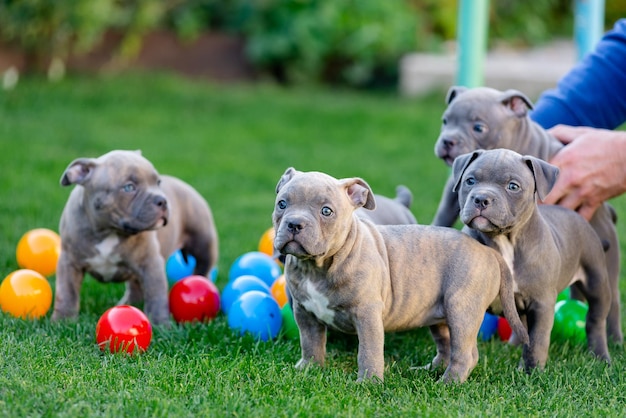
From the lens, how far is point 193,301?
5602mm

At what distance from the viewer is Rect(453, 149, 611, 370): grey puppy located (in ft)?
14.4

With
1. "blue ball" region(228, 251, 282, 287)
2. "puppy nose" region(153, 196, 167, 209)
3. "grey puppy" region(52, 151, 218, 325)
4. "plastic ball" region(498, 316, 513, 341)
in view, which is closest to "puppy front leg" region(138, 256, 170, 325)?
"grey puppy" region(52, 151, 218, 325)

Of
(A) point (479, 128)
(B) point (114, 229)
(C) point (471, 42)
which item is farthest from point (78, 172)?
(C) point (471, 42)

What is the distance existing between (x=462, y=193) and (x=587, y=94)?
1962 mm

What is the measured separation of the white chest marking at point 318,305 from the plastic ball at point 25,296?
188 cm

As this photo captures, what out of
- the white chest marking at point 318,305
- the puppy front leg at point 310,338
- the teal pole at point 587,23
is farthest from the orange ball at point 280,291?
the teal pole at point 587,23

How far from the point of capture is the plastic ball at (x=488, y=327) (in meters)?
5.53

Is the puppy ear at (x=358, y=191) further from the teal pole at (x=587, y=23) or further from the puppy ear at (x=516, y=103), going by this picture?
the teal pole at (x=587, y=23)

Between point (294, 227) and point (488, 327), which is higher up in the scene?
point (294, 227)

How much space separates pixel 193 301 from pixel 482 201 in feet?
6.84

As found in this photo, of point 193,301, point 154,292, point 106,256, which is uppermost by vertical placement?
point 106,256

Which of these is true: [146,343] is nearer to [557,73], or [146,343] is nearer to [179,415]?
[179,415]

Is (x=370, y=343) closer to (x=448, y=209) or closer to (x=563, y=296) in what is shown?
(x=448, y=209)

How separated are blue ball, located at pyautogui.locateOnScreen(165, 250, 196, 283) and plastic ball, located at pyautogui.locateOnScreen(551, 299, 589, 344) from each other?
8.64 feet
